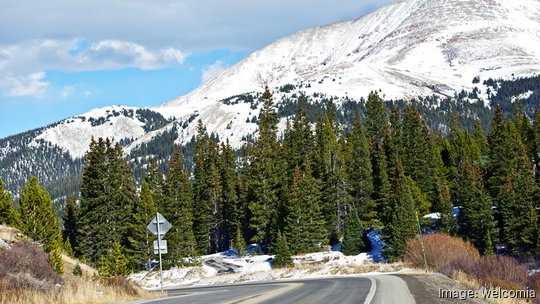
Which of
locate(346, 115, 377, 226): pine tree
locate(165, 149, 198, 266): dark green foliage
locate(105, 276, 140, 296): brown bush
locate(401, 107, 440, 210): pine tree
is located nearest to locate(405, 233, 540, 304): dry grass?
locate(105, 276, 140, 296): brown bush

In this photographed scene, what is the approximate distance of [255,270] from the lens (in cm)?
5981

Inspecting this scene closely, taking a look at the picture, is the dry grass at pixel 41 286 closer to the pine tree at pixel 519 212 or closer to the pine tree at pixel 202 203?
the pine tree at pixel 519 212

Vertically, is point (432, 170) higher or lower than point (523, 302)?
higher

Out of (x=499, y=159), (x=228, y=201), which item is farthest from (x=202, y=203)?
(x=499, y=159)

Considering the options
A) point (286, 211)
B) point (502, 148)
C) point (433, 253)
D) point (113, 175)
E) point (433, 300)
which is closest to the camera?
point (433, 300)

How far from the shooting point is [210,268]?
60.3m

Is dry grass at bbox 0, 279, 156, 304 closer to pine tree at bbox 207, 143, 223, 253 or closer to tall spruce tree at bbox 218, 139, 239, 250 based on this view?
tall spruce tree at bbox 218, 139, 239, 250

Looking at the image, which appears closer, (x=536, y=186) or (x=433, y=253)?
→ (x=433, y=253)

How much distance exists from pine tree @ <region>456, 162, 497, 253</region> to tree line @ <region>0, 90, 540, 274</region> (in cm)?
15

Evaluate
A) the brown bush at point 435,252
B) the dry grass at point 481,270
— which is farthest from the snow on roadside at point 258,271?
the dry grass at point 481,270

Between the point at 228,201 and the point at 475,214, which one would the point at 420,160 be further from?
the point at 228,201

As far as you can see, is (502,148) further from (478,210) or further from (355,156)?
(355,156)

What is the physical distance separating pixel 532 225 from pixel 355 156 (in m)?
25.9

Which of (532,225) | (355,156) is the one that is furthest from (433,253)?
(355,156)
